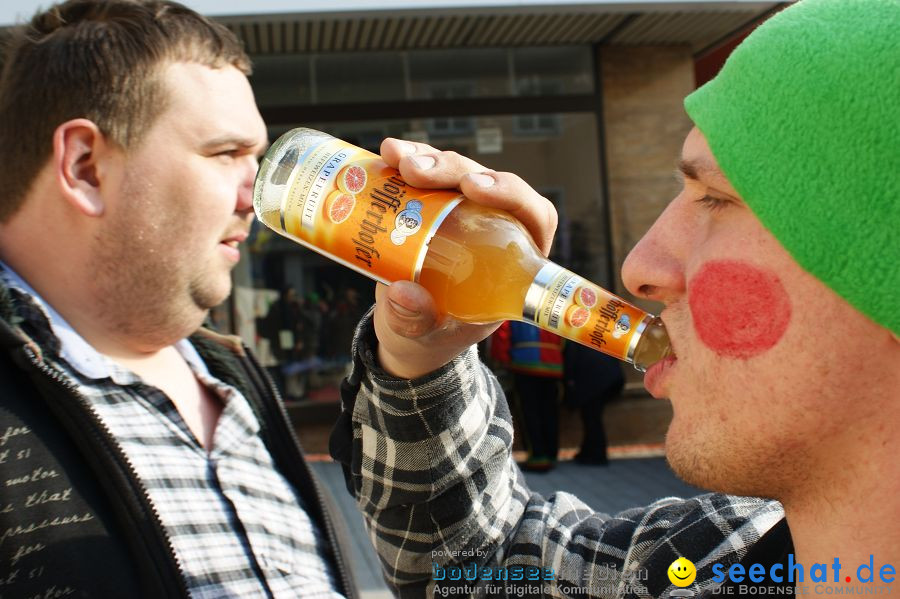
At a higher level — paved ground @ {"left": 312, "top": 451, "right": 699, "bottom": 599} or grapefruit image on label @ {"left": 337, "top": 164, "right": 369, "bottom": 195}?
grapefruit image on label @ {"left": 337, "top": 164, "right": 369, "bottom": 195}

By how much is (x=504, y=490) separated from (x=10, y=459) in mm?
1032

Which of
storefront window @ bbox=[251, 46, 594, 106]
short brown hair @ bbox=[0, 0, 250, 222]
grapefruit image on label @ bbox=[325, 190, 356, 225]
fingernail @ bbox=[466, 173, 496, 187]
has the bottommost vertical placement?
grapefruit image on label @ bbox=[325, 190, 356, 225]

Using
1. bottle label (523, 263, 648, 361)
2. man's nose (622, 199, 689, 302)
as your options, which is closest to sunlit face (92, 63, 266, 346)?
bottle label (523, 263, 648, 361)

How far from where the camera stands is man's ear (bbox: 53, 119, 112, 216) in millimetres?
2012

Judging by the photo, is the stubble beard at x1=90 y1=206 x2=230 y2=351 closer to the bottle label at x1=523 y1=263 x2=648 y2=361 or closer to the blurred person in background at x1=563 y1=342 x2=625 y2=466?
the bottle label at x1=523 y1=263 x2=648 y2=361

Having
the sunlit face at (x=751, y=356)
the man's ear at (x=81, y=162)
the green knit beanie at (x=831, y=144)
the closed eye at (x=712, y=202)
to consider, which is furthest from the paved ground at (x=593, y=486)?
the green knit beanie at (x=831, y=144)

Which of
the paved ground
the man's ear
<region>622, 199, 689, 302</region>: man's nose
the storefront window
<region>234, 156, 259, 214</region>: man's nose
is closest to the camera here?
<region>622, 199, 689, 302</region>: man's nose

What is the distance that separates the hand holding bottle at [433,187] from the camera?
1.48m

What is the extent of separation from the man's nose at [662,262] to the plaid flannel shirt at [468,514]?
48 centimetres

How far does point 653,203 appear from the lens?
9312mm

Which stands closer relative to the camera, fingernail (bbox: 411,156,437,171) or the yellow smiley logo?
fingernail (bbox: 411,156,437,171)

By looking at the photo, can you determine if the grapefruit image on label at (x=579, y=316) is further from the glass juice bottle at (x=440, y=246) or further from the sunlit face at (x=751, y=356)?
the sunlit face at (x=751, y=356)

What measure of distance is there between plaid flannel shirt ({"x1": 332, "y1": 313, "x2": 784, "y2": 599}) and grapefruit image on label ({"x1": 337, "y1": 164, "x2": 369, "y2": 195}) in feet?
1.19

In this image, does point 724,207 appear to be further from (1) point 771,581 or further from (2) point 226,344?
(2) point 226,344
